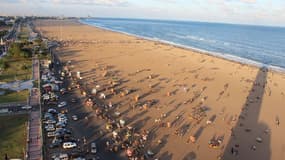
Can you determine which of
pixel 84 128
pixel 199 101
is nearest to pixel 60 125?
pixel 84 128

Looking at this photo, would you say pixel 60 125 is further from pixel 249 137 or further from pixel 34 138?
pixel 249 137

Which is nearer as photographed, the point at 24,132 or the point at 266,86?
the point at 24,132

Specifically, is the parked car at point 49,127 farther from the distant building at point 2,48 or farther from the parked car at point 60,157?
the distant building at point 2,48

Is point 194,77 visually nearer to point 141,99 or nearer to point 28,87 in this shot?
point 141,99

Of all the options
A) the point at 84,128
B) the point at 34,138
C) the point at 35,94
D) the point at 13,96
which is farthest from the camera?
the point at 35,94

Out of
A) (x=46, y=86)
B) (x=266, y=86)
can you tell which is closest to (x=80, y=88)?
(x=46, y=86)

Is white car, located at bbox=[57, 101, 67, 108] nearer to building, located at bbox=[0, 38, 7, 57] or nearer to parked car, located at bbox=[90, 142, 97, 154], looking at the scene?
parked car, located at bbox=[90, 142, 97, 154]
